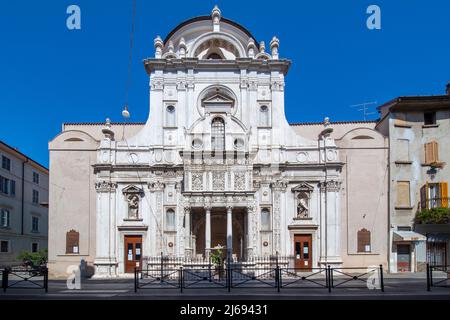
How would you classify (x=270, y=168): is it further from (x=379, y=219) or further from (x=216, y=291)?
(x=216, y=291)

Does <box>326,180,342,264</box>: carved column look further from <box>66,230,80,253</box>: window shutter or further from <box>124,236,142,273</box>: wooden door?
<box>66,230,80,253</box>: window shutter

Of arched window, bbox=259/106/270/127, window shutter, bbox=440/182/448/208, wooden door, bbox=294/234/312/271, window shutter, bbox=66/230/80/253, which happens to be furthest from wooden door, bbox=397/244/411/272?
window shutter, bbox=66/230/80/253

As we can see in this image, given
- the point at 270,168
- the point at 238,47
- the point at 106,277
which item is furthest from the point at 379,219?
the point at 106,277

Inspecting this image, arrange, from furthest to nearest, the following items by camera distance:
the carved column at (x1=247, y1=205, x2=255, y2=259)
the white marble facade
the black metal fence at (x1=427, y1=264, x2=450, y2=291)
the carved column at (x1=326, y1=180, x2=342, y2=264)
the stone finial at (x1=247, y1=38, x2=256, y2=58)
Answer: the stone finial at (x1=247, y1=38, x2=256, y2=58), the carved column at (x1=326, y1=180, x2=342, y2=264), the white marble facade, the carved column at (x1=247, y1=205, x2=255, y2=259), the black metal fence at (x1=427, y1=264, x2=450, y2=291)

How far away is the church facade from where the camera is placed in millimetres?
31531

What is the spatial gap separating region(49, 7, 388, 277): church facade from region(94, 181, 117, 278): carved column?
0.22ft

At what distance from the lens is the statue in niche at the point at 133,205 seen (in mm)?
32384

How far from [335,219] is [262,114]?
869 centimetres

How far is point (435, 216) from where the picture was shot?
1196 inches

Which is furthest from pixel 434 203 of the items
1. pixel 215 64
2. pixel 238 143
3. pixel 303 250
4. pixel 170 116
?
pixel 170 116

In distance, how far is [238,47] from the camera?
3419 cm

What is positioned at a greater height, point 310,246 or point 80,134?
point 80,134
